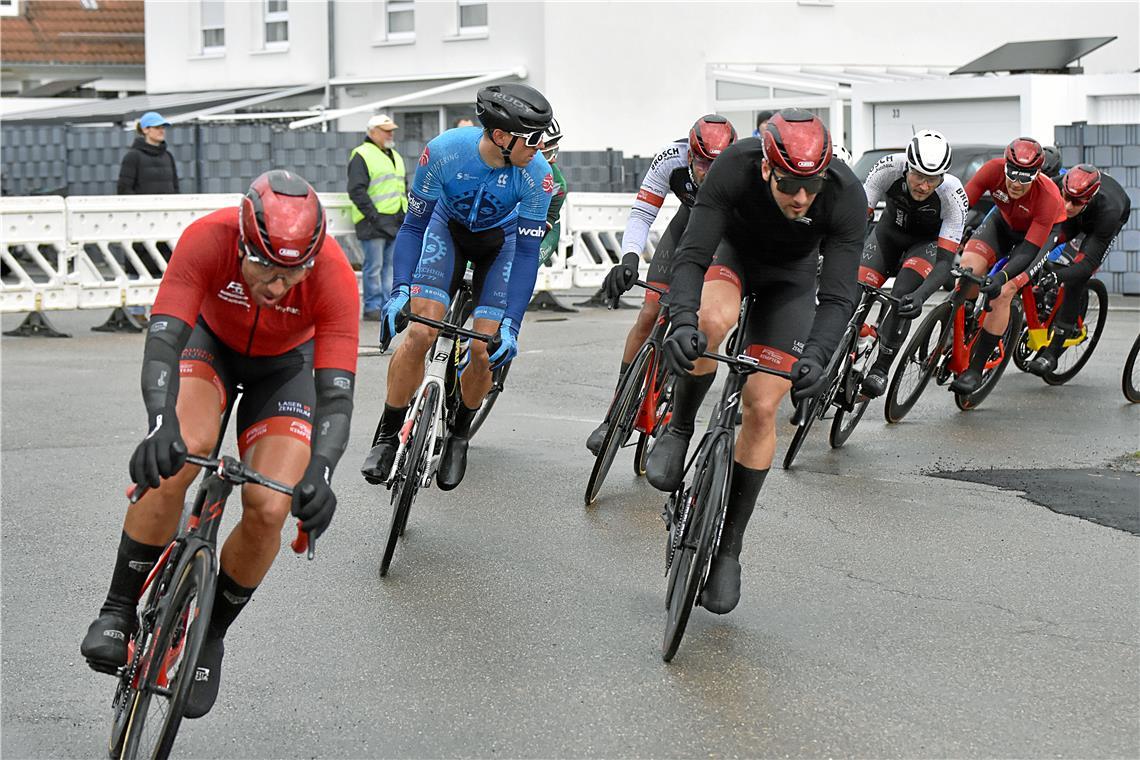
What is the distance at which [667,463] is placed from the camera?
7051 mm

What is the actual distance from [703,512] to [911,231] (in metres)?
5.42

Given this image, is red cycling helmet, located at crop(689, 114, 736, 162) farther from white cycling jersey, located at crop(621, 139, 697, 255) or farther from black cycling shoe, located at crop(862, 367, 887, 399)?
black cycling shoe, located at crop(862, 367, 887, 399)

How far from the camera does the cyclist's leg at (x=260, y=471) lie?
5.02 meters

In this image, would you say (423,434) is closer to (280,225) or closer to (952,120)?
(280,225)

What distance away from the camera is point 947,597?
7.09 meters

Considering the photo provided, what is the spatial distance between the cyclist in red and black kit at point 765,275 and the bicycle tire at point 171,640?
2.16 meters

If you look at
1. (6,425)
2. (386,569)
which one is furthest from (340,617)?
(6,425)

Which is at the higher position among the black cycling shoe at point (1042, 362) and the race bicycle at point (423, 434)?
the race bicycle at point (423, 434)

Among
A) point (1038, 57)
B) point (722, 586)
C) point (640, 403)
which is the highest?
point (1038, 57)

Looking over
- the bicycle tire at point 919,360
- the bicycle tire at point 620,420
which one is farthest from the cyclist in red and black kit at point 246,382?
the bicycle tire at point 919,360

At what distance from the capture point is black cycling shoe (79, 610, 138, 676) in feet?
16.2

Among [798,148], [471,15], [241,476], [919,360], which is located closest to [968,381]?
[919,360]

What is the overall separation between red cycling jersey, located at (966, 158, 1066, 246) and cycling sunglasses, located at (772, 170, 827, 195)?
210 inches

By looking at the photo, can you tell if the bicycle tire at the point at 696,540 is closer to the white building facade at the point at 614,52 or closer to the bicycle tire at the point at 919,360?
the bicycle tire at the point at 919,360
